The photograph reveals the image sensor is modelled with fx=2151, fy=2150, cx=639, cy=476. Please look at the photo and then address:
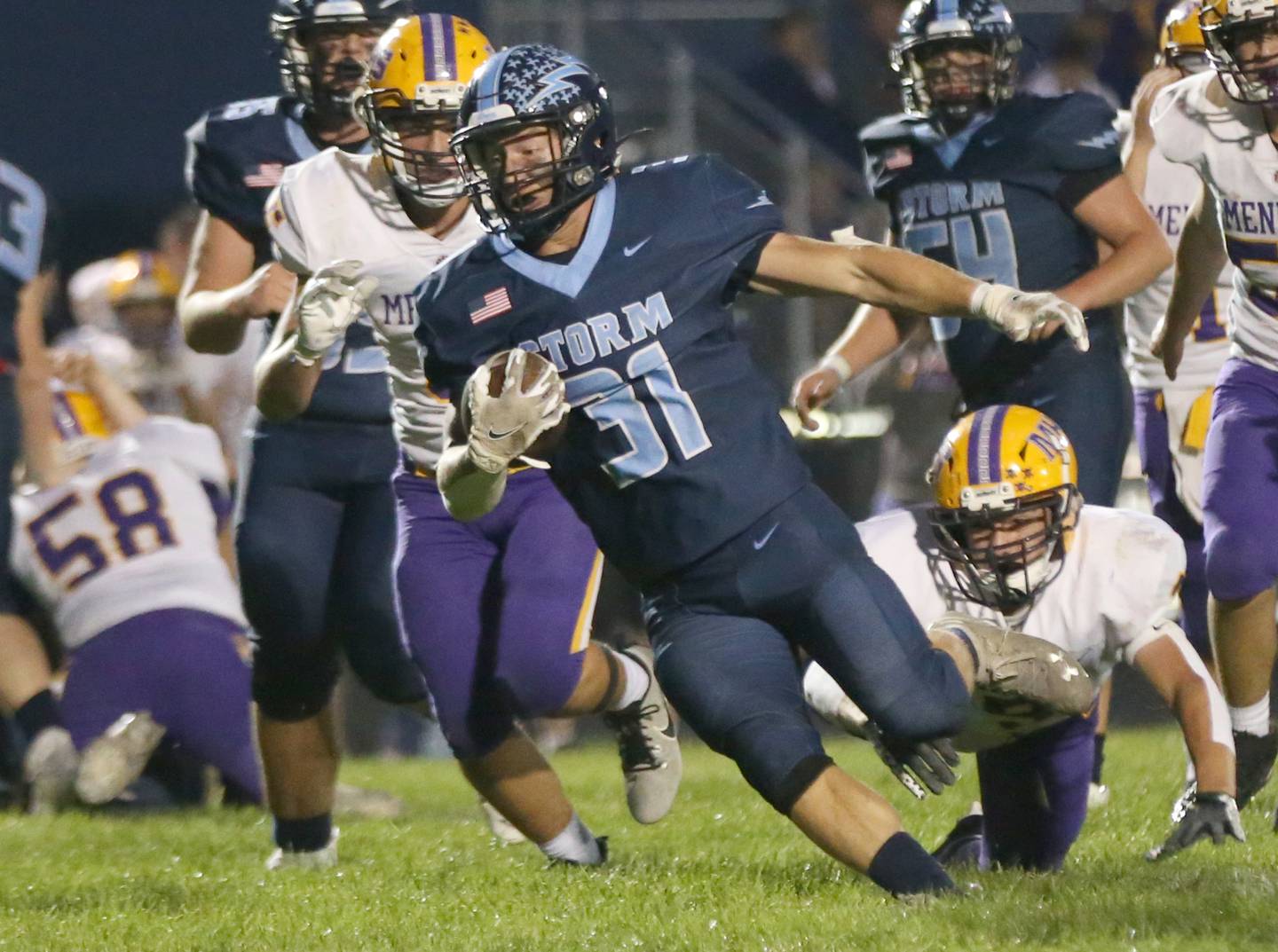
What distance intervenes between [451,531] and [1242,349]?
1.77 m

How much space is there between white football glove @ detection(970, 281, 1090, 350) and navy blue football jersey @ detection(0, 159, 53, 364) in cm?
315

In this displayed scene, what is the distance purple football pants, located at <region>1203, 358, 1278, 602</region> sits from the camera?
4.46 m

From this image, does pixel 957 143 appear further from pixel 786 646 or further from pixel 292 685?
pixel 292 685

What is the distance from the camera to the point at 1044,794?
4.11 meters

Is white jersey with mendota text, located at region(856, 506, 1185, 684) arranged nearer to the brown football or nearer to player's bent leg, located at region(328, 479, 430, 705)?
the brown football

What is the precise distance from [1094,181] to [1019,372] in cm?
48

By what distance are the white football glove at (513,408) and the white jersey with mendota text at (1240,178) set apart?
1.78 m

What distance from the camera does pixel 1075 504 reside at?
161 inches

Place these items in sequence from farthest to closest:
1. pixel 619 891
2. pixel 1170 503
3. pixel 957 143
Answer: pixel 1170 503 < pixel 957 143 < pixel 619 891

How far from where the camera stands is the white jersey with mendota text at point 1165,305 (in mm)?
5730

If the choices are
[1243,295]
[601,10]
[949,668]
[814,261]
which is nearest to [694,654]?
[949,668]

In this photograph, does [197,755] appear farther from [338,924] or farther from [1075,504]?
[1075,504]

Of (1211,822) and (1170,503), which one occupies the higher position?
(1211,822)

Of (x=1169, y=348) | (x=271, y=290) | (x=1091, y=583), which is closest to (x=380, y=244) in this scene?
(x=271, y=290)
